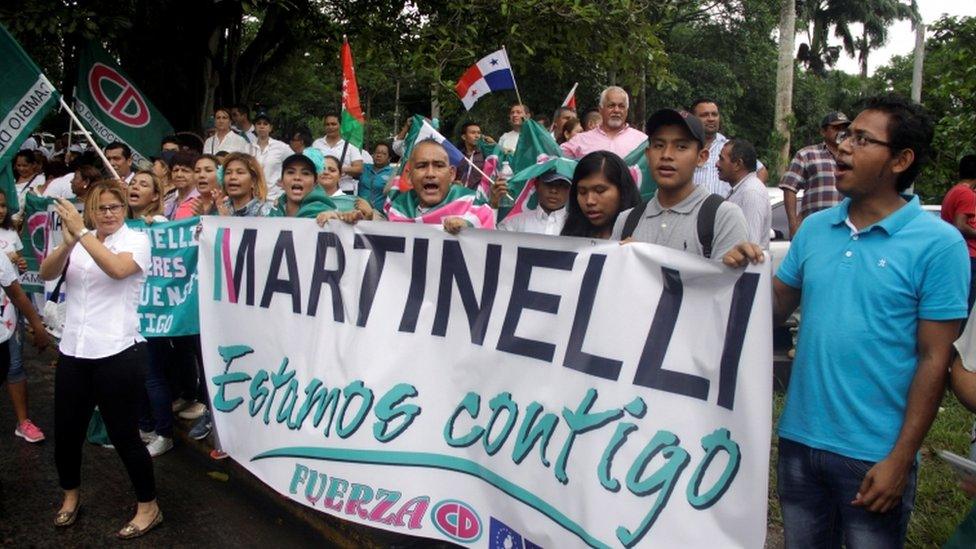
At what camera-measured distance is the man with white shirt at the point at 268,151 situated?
28.4 feet

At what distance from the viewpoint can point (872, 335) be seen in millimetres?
2166

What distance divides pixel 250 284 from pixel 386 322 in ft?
3.21

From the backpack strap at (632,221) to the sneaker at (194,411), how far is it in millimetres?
3447

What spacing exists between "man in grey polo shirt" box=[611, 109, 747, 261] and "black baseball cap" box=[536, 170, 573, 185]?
46.6 inches

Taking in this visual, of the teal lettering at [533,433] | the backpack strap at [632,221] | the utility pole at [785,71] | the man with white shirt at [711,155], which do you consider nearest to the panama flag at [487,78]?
the man with white shirt at [711,155]

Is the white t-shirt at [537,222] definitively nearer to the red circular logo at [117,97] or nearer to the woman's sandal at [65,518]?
the woman's sandal at [65,518]

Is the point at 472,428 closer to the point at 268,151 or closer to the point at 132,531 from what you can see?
the point at 132,531

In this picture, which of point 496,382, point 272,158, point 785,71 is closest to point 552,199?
point 496,382

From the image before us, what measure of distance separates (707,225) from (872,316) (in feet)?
2.23

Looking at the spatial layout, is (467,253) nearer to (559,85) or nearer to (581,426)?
(581,426)

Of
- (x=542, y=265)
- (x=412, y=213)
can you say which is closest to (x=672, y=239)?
(x=542, y=265)

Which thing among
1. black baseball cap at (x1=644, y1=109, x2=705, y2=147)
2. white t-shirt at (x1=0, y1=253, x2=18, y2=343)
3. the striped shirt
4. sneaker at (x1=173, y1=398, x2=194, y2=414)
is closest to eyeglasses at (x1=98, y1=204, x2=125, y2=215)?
white t-shirt at (x1=0, y1=253, x2=18, y2=343)

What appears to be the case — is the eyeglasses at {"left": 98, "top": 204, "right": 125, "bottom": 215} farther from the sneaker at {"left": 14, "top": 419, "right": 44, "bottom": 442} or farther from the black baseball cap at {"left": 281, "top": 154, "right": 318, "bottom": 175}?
the sneaker at {"left": 14, "top": 419, "right": 44, "bottom": 442}

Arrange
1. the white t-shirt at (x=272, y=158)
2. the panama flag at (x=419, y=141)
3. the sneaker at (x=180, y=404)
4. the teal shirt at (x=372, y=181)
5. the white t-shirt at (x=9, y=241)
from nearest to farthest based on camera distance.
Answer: the panama flag at (x=419, y=141), the white t-shirt at (x=9, y=241), the sneaker at (x=180, y=404), the teal shirt at (x=372, y=181), the white t-shirt at (x=272, y=158)
